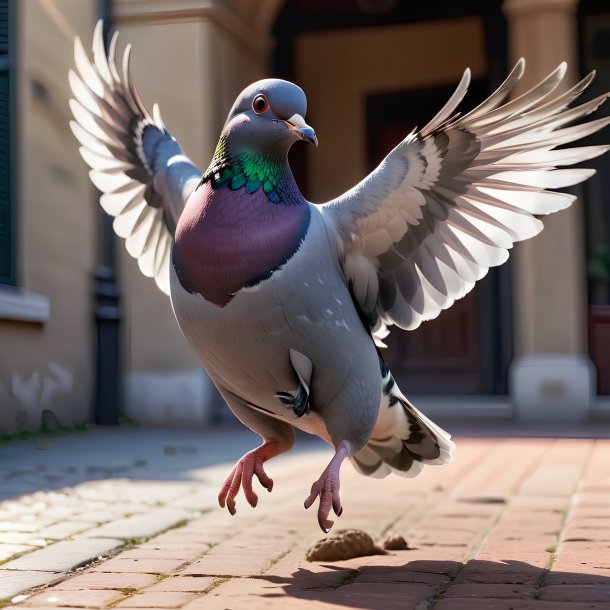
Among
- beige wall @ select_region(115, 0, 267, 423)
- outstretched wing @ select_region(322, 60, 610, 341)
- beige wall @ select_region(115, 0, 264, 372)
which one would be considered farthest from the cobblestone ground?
beige wall @ select_region(115, 0, 264, 372)

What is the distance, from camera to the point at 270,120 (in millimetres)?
2467

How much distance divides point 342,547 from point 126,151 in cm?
142

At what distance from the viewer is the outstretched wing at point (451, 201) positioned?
250cm

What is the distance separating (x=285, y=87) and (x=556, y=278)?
18.0 ft

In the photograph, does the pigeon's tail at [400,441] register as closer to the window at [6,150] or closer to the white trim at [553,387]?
the window at [6,150]

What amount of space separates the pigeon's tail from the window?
158 inches

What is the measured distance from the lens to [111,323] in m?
7.52

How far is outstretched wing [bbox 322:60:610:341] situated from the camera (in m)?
2.50

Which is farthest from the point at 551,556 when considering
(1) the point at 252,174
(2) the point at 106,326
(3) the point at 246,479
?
(2) the point at 106,326

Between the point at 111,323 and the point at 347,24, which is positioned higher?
the point at 347,24

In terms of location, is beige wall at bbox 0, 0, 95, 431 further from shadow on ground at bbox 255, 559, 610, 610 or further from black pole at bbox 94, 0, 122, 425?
shadow on ground at bbox 255, 559, 610, 610

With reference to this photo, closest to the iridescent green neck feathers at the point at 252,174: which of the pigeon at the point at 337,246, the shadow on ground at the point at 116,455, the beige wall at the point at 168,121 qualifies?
the pigeon at the point at 337,246

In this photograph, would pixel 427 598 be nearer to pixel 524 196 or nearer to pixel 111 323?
pixel 524 196

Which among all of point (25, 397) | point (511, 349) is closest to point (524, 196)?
point (25, 397)
